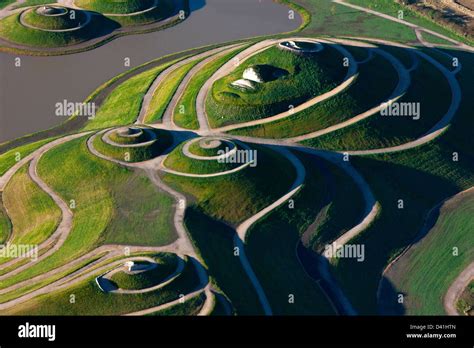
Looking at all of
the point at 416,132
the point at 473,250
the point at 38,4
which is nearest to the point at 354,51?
the point at 416,132

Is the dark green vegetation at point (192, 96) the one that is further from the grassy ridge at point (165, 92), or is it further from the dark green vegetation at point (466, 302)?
the dark green vegetation at point (466, 302)

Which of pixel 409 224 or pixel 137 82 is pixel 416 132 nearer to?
pixel 409 224

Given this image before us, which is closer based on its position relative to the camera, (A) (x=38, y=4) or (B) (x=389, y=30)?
(B) (x=389, y=30)

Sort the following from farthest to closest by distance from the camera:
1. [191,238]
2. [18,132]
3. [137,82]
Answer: [137,82] < [18,132] < [191,238]

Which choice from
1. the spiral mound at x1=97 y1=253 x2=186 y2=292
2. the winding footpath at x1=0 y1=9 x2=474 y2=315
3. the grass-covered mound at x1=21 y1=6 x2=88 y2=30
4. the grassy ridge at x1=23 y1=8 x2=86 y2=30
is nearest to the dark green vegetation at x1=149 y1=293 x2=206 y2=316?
the winding footpath at x1=0 y1=9 x2=474 y2=315

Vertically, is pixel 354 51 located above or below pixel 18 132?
above

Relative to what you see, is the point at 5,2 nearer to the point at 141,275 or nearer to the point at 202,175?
the point at 202,175

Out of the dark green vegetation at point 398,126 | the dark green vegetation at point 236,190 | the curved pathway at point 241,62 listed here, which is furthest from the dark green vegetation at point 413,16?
the dark green vegetation at point 236,190
